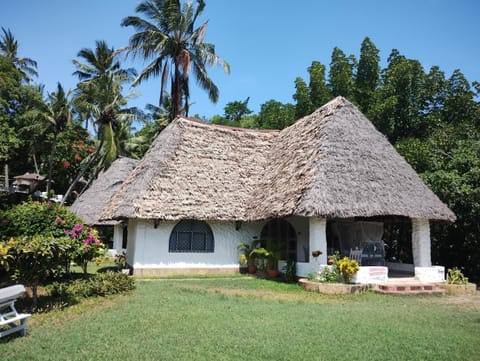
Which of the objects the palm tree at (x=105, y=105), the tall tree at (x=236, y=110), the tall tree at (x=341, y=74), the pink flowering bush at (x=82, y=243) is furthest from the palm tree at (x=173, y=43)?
the tall tree at (x=236, y=110)

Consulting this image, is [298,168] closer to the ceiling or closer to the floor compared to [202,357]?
closer to the ceiling

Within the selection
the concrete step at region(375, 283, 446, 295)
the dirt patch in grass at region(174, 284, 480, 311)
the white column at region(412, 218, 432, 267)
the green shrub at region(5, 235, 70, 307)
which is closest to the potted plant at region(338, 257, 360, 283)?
the dirt patch in grass at region(174, 284, 480, 311)

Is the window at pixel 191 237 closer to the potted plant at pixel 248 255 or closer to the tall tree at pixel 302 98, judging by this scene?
the potted plant at pixel 248 255

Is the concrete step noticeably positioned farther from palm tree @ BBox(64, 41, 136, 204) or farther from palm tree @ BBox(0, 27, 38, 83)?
palm tree @ BBox(0, 27, 38, 83)

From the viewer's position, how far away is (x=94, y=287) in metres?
9.27

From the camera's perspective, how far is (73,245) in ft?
27.1

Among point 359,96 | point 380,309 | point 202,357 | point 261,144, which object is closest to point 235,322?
point 202,357

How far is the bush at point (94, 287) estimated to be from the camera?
29.2 ft

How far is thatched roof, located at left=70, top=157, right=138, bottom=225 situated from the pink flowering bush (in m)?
12.3

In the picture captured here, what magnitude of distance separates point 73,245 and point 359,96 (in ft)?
70.1

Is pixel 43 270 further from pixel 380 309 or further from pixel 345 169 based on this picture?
pixel 345 169

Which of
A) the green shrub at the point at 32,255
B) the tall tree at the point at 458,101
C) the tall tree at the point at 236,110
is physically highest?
the tall tree at the point at 236,110

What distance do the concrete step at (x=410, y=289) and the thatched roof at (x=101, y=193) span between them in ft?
51.2

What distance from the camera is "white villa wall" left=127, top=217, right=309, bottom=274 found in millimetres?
14109
